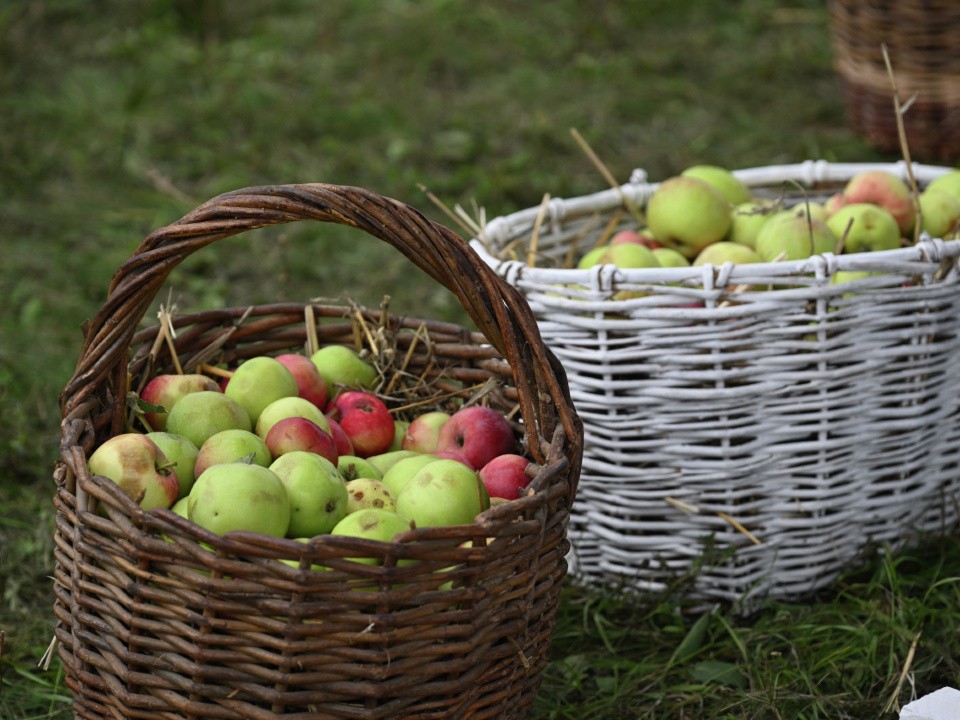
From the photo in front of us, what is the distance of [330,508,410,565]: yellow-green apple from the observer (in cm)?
128

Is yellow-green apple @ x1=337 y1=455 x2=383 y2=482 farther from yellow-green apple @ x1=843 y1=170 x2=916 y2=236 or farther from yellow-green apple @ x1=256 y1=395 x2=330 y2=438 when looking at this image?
yellow-green apple @ x1=843 y1=170 x2=916 y2=236

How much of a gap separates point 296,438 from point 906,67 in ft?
10.1

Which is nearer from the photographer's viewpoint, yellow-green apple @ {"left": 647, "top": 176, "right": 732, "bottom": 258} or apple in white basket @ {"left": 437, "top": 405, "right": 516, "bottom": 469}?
apple in white basket @ {"left": 437, "top": 405, "right": 516, "bottom": 469}

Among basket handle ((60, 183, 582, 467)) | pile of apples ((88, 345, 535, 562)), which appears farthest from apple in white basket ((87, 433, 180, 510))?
basket handle ((60, 183, 582, 467))

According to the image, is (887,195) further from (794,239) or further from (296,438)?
(296,438)

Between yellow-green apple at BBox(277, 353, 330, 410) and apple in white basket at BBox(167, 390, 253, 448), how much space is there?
163 mm

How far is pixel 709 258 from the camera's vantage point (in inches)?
83.0

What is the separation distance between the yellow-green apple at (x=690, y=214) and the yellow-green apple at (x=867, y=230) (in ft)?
0.75

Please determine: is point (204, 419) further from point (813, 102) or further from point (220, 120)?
point (813, 102)

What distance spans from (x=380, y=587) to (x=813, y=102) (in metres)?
3.96

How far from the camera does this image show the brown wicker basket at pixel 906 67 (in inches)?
143

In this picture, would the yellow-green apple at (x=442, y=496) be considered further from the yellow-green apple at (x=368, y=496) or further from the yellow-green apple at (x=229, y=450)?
the yellow-green apple at (x=229, y=450)

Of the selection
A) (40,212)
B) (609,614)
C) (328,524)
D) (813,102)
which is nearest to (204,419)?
(328,524)

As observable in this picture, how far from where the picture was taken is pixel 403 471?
1.48m
